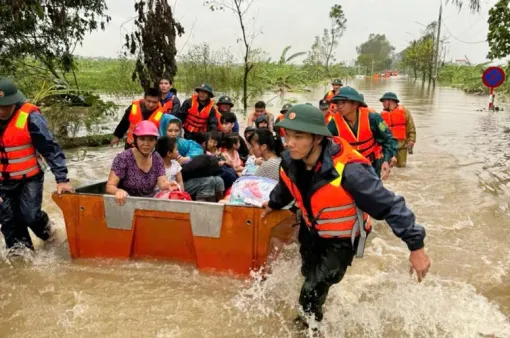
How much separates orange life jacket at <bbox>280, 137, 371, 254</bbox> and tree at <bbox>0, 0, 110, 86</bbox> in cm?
657

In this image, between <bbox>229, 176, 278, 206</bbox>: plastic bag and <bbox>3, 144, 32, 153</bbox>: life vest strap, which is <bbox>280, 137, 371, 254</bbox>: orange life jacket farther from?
<bbox>3, 144, 32, 153</bbox>: life vest strap

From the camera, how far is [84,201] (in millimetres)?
3461

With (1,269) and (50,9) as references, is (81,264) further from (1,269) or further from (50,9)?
(50,9)

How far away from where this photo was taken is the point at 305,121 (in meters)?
2.18

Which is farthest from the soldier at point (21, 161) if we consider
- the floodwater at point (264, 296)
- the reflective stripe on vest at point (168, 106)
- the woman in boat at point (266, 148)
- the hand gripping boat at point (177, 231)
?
the reflective stripe on vest at point (168, 106)

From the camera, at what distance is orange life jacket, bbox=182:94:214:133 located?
19.9 ft

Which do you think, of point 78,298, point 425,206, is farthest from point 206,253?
point 425,206

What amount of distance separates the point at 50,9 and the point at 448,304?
26.2 ft

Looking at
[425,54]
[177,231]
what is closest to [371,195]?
[177,231]

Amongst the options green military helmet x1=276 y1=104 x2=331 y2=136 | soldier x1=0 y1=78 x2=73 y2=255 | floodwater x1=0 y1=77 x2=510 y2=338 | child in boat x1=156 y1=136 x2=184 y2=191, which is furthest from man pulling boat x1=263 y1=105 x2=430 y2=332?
soldier x1=0 y1=78 x2=73 y2=255

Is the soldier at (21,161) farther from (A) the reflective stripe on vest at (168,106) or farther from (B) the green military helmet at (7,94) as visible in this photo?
A: (A) the reflective stripe on vest at (168,106)

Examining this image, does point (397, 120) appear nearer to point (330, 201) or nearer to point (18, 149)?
point (330, 201)

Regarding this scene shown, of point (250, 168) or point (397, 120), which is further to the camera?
point (397, 120)

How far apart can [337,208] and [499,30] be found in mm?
9180
